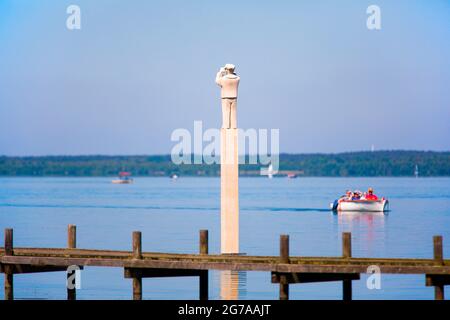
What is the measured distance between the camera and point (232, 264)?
32.9m

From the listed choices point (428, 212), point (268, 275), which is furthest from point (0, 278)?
point (428, 212)

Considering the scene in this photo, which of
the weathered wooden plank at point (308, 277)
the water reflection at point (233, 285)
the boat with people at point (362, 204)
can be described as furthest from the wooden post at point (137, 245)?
the boat with people at point (362, 204)

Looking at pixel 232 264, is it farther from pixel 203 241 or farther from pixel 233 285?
pixel 233 285

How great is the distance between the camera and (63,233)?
3014 inches

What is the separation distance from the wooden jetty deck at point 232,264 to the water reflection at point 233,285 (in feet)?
15.2

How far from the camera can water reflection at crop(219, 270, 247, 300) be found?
133 ft

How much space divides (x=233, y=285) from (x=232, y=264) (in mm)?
11252

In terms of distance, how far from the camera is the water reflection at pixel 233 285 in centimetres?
4053

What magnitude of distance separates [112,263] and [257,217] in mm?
66988

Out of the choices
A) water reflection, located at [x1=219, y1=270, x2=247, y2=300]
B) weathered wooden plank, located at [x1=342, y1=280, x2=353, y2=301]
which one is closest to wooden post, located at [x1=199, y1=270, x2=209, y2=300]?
water reflection, located at [x1=219, y1=270, x2=247, y2=300]

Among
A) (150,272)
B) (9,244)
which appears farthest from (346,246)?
(9,244)

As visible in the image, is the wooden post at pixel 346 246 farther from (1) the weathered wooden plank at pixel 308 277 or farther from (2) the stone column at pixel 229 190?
(2) the stone column at pixel 229 190
